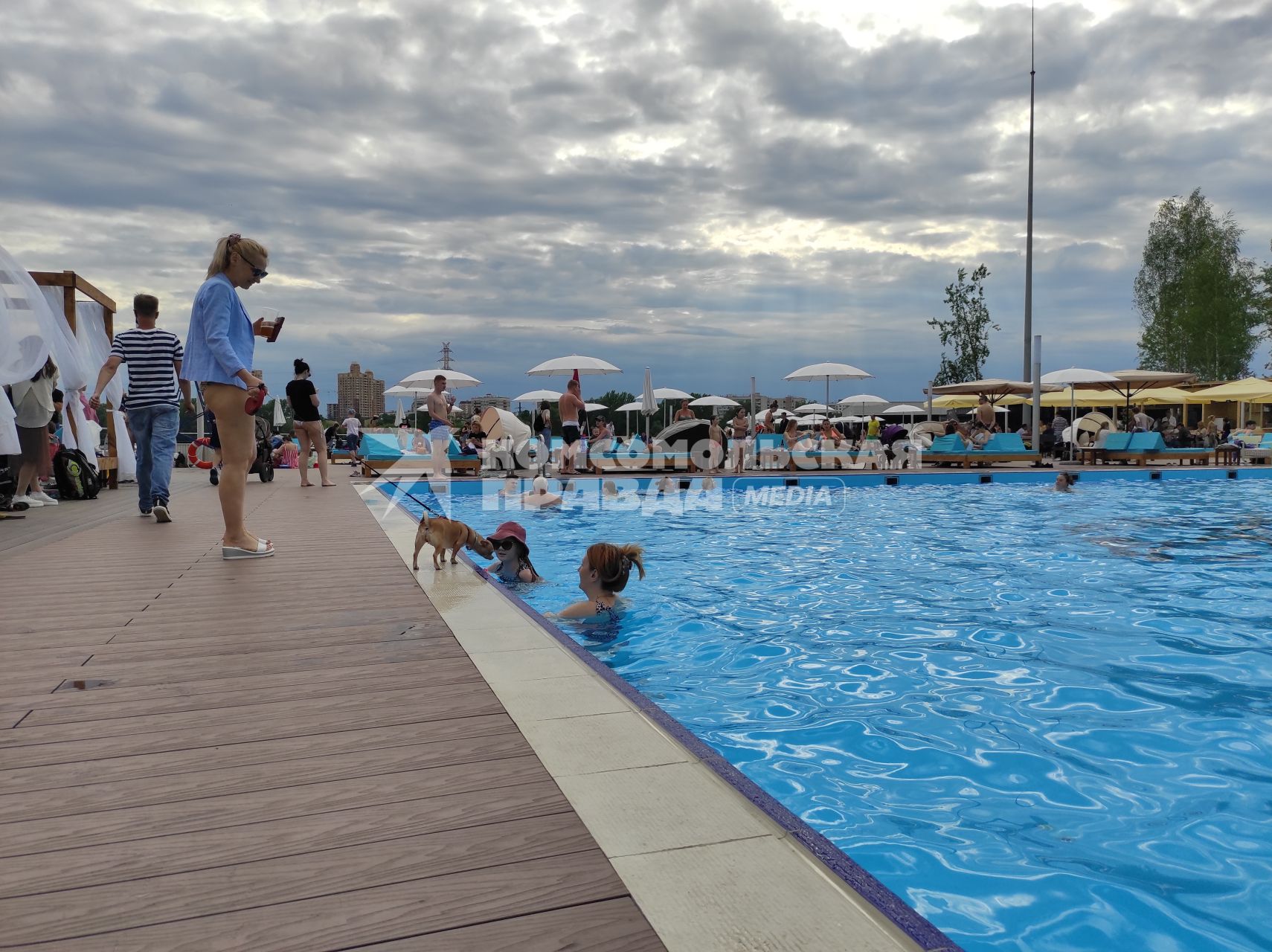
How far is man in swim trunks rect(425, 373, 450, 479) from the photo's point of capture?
1225 cm

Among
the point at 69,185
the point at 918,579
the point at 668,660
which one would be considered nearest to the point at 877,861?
the point at 668,660

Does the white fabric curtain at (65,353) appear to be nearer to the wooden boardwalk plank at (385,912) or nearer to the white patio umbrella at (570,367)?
the wooden boardwalk plank at (385,912)

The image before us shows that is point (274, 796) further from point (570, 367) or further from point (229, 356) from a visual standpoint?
point (570, 367)

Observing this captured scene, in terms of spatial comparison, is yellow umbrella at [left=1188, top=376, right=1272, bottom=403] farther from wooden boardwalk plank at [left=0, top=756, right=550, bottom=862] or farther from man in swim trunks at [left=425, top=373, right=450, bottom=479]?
wooden boardwalk plank at [left=0, top=756, right=550, bottom=862]

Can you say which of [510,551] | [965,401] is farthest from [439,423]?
[965,401]

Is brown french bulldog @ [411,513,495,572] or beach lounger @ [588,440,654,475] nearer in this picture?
brown french bulldog @ [411,513,495,572]

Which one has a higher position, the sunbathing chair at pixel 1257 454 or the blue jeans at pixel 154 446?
the blue jeans at pixel 154 446

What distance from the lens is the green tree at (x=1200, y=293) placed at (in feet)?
132

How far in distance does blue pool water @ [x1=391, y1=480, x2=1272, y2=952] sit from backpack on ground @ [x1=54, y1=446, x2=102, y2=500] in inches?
218

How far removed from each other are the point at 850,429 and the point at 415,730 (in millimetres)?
37757

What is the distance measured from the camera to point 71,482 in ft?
29.1

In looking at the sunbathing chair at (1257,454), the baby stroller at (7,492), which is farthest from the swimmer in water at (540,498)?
the sunbathing chair at (1257,454)

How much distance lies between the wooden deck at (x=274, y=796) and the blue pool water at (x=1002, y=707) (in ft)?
4.11

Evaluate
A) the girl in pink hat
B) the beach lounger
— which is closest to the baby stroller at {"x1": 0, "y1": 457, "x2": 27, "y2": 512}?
the girl in pink hat
